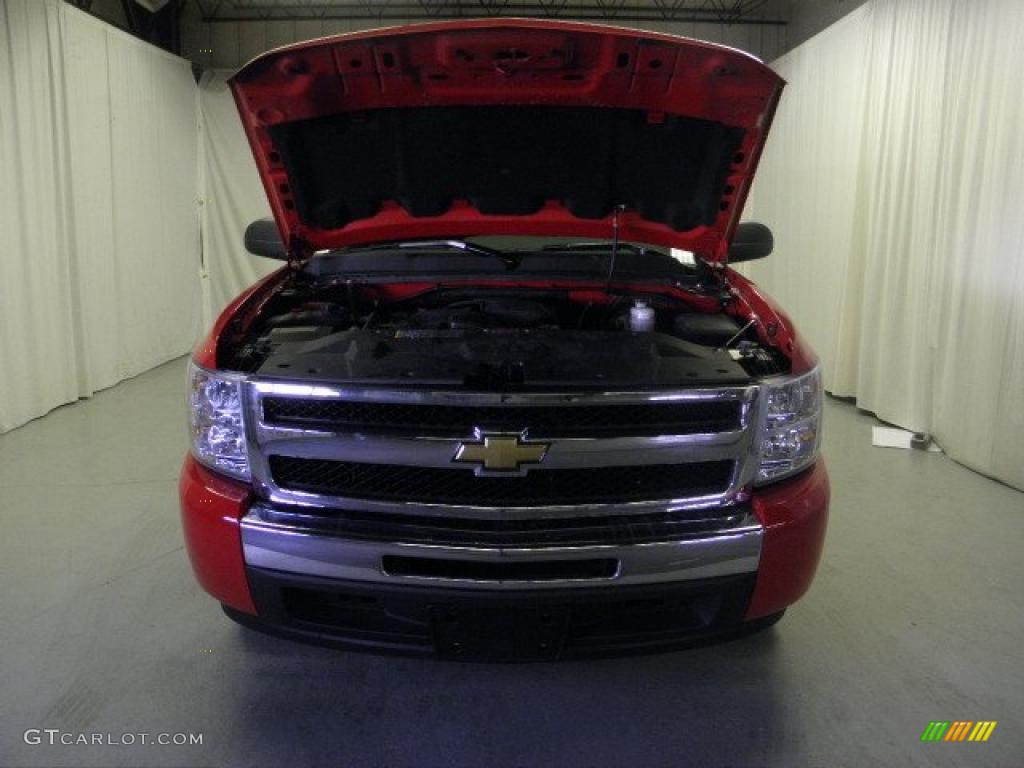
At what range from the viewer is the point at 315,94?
1868mm

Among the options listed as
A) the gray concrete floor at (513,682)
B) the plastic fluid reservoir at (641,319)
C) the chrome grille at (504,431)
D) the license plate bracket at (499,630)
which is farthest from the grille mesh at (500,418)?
the gray concrete floor at (513,682)

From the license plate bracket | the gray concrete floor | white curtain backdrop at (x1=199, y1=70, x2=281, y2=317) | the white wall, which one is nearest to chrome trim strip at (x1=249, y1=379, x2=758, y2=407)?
the license plate bracket

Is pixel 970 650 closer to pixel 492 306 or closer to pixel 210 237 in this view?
pixel 492 306

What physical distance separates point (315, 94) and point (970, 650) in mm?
2375

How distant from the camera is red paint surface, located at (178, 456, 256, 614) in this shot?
55.9 inches

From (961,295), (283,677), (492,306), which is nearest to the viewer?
(283,677)

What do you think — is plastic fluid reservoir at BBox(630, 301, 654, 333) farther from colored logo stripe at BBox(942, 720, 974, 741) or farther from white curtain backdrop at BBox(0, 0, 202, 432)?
white curtain backdrop at BBox(0, 0, 202, 432)

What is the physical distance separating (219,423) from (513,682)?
3.18 feet

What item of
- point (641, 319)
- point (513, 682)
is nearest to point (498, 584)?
point (513, 682)

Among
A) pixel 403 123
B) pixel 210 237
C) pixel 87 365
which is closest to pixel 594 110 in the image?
pixel 403 123

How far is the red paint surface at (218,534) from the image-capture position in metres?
1.42

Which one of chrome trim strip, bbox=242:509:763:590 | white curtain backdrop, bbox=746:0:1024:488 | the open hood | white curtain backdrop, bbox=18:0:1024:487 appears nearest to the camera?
chrome trim strip, bbox=242:509:763:590

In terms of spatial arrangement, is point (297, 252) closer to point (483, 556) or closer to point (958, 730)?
point (483, 556)

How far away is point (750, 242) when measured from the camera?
2.29 metres
